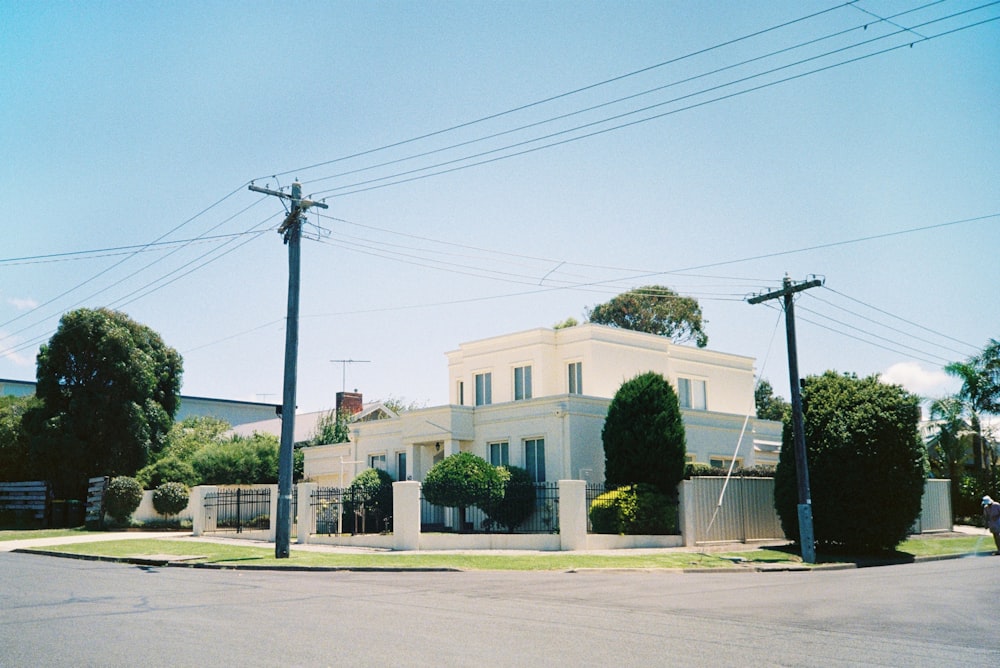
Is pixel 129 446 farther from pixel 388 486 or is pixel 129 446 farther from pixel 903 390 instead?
pixel 903 390

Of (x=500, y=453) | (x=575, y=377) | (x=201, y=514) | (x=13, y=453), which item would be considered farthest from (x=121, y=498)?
(x=575, y=377)

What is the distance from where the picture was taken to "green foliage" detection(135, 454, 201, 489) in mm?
37906

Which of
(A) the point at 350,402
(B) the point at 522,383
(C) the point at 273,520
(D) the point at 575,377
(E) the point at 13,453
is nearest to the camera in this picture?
(C) the point at 273,520

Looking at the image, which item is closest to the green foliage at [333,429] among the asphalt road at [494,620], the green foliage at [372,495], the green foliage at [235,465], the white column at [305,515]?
the green foliage at [235,465]

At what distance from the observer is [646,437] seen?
83.1 feet

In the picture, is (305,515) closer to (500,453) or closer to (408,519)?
(408,519)

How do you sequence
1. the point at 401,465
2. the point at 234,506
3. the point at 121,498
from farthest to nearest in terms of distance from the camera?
the point at 401,465 < the point at 121,498 < the point at 234,506

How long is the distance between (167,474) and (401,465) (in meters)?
11.0

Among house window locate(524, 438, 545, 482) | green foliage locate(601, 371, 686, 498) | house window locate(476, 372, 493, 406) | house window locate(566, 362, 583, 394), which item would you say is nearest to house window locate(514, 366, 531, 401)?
house window locate(476, 372, 493, 406)

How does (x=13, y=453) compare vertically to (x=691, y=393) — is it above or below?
below

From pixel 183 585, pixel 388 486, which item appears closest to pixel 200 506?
pixel 388 486

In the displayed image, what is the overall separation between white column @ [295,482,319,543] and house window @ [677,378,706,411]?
58.6ft

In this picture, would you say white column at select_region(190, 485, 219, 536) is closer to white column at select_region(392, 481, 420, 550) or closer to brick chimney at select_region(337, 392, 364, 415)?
white column at select_region(392, 481, 420, 550)

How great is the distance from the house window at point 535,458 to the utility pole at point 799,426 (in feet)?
32.9
